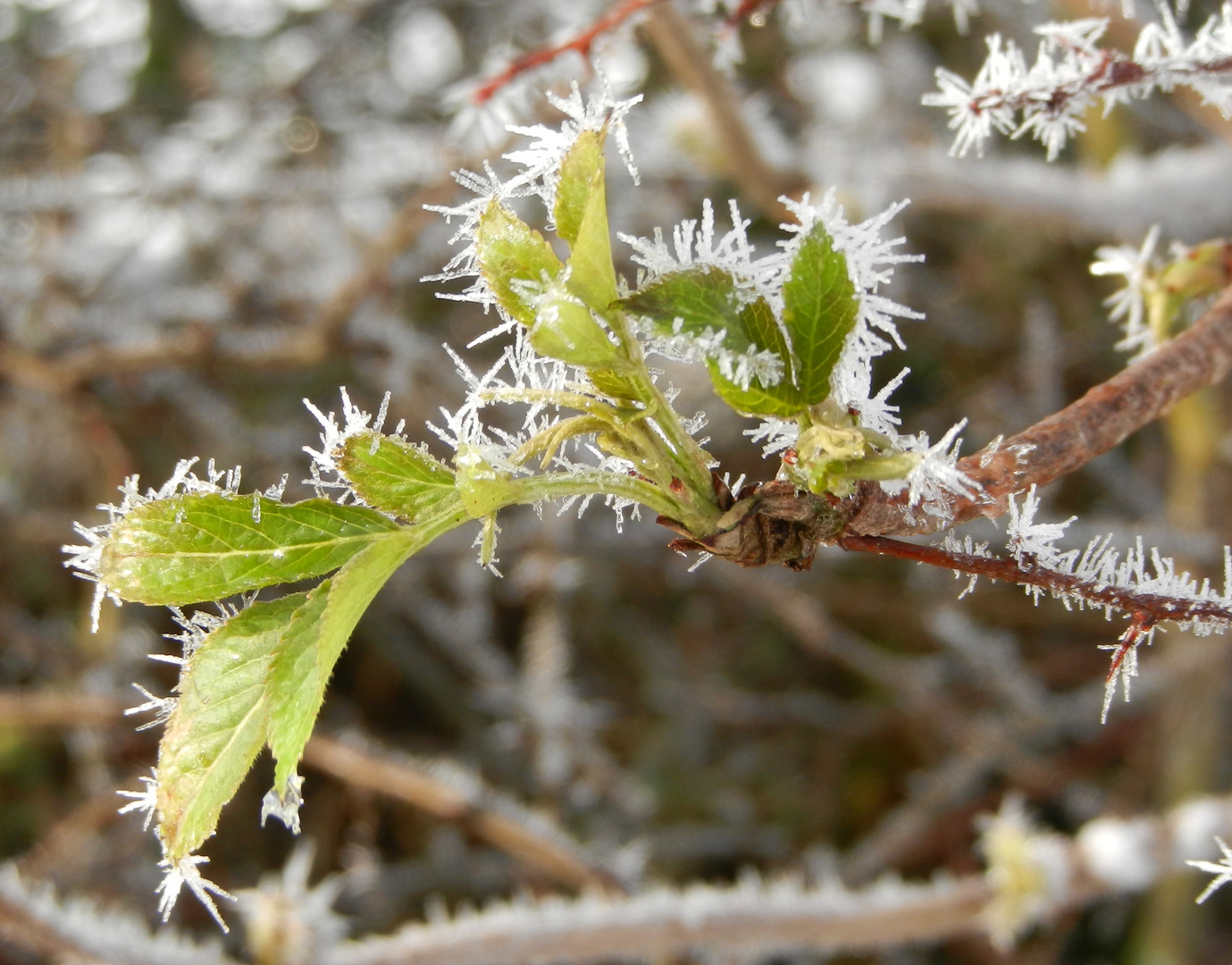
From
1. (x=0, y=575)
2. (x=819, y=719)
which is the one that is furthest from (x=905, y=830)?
(x=0, y=575)

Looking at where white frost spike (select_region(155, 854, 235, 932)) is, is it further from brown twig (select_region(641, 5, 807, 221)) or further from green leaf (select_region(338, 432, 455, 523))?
brown twig (select_region(641, 5, 807, 221))

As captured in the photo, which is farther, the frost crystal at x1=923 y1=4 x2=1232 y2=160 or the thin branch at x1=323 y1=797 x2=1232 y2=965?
the thin branch at x1=323 y1=797 x2=1232 y2=965

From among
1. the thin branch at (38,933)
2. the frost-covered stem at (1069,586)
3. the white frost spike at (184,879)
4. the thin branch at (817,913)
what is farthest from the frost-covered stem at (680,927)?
the frost-covered stem at (1069,586)

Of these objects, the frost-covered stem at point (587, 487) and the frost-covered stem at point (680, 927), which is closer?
the frost-covered stem at point (587, 487)

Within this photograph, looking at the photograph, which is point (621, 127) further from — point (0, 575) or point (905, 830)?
point (0, 575)

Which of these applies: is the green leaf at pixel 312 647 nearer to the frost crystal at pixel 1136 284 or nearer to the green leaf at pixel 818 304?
the green leaf at pixel 818 304

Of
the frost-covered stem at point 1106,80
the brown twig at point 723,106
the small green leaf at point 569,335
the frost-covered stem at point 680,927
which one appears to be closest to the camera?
the small green leaf at point 569,335

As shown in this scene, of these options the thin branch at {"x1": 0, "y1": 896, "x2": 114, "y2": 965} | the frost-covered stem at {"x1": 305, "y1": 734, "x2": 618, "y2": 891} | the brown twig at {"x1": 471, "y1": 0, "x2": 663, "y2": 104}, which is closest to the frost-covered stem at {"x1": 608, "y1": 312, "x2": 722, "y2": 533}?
the brown twig at {"x1": 471, "y1": 0, "x2": 663, "y2": 104}
